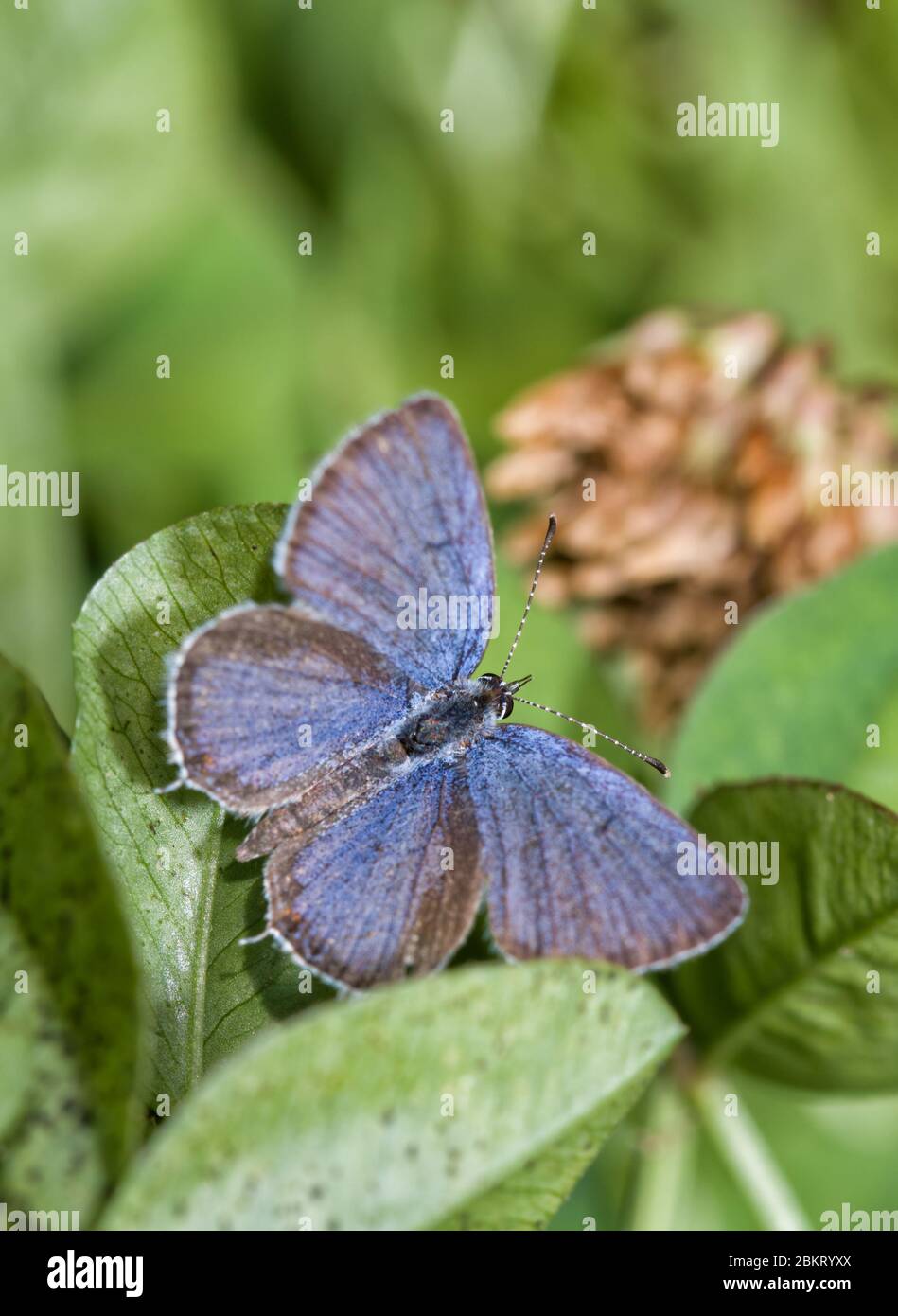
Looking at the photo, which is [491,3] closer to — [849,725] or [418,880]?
[849,725]

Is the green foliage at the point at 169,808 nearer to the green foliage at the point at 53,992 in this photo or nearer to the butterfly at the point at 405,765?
the butterfly at the point at 405,765

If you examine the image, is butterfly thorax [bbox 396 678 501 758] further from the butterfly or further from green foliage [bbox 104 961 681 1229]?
green foliage [bbox 104 961 681 1229]

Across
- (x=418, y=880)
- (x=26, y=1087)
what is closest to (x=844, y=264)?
(x=418, y=880)

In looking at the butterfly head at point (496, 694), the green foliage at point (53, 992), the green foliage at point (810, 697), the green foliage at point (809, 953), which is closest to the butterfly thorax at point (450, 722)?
the butterfly head at point (496, 694)

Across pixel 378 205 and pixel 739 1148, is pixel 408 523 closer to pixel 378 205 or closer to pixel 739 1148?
pixel 739 1148

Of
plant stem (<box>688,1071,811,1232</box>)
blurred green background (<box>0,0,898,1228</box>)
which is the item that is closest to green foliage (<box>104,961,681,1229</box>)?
plant stem (<box>688,1071,811,1232</box>)

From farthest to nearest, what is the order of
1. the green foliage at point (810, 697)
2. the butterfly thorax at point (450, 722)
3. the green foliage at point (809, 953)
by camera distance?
the green foliage at point (810, 697), the butterfly thorax at point (450, 722), the green foliage at point (809, 953)
